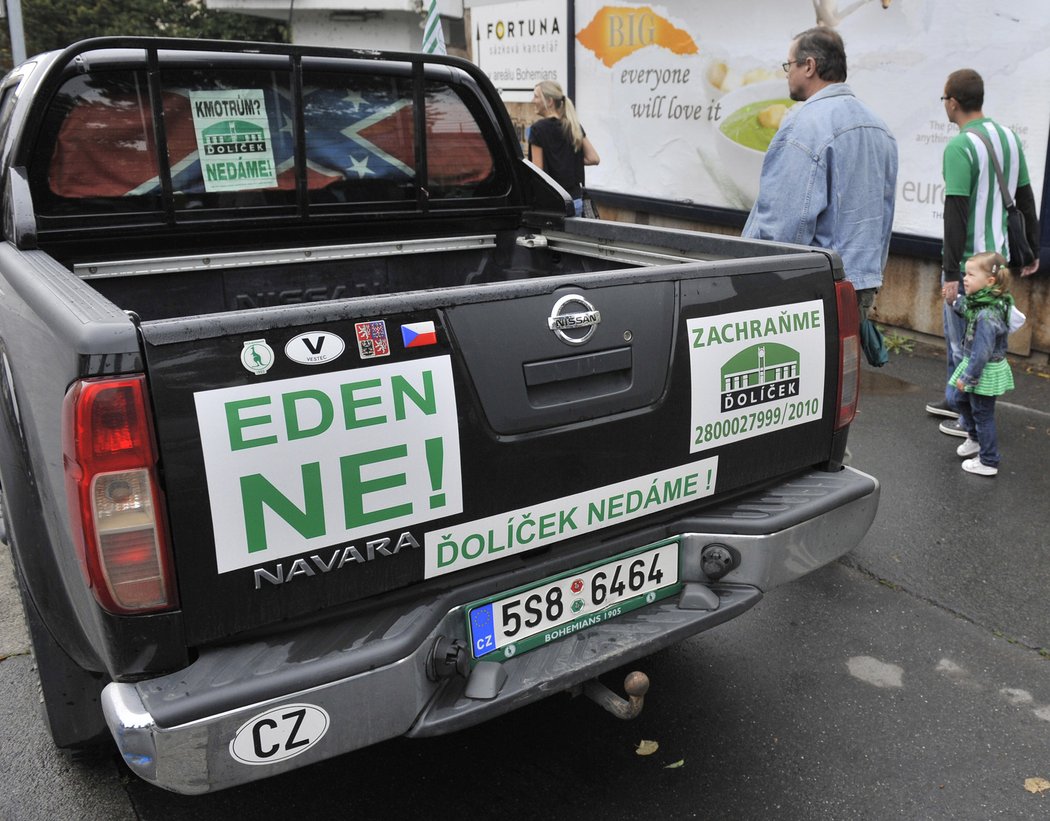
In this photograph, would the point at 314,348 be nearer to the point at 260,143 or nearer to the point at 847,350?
the point at 847,350

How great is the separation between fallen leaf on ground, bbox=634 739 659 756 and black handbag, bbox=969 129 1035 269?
3.70 metres

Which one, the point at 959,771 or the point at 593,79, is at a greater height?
the point at 593,79

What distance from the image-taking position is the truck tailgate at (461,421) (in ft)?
6.28

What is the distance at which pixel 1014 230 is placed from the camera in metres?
5.15

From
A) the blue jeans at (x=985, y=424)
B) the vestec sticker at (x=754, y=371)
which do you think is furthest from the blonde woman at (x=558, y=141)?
the vestec sticker at (x=754, y=371)

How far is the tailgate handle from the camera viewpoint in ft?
7.54

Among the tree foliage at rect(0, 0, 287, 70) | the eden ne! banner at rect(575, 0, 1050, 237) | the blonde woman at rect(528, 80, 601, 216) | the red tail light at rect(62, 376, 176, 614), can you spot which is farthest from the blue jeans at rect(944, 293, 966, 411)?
the tree foliage at rect(0, 0, 287, 70)

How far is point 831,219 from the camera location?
422cm

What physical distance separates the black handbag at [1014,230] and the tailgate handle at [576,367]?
3.60 meters

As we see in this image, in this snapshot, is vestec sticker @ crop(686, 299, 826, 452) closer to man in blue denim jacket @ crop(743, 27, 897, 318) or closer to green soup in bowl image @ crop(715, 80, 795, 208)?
man in blue denim jacket @ crop(743, 27, 897, 318)

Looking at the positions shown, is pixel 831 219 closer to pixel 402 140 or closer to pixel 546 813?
pixel 402 140

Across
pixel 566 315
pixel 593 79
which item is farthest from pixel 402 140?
pixel 593 79

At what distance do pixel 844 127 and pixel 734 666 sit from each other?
7.82 feet

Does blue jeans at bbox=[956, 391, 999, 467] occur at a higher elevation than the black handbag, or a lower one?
lower
